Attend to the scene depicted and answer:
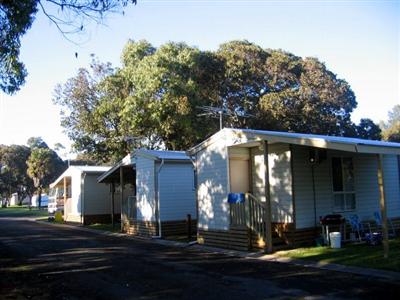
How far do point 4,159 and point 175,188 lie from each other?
196ft

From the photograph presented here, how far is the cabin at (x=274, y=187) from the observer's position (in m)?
12.7

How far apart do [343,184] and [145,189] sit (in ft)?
27.3

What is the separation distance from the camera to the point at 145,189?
1866 centimetres

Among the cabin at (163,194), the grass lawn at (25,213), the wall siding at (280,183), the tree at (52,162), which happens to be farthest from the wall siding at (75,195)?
the tree at (52,162)

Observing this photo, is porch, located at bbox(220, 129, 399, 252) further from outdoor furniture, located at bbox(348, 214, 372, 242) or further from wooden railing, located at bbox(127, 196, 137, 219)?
wooden railing, located at bbox(127, 196, 137, 219)

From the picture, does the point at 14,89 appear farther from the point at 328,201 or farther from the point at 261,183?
the point at 328,201

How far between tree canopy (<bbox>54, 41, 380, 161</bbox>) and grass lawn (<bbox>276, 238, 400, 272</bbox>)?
50.3ft

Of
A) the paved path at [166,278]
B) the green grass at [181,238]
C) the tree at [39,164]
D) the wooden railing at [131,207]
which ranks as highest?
the tree at [39,164]

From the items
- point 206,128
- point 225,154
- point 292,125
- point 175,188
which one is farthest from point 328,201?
point 292,125

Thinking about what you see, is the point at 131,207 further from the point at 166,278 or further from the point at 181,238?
the point at 166,278

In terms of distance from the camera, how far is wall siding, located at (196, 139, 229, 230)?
14.2m

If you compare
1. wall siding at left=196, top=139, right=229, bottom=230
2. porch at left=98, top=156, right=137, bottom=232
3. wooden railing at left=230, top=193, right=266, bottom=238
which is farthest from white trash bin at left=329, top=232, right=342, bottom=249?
porch at left=98, top=156, right=137, bottom=232

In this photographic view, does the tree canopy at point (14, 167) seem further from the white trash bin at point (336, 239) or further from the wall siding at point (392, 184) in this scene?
the white trash bin at point (336, 239)

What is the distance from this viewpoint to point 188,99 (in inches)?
1041
